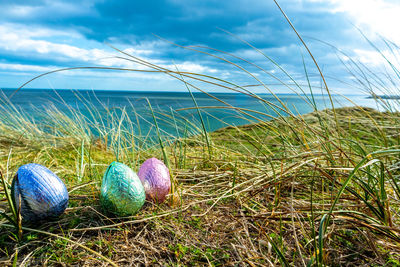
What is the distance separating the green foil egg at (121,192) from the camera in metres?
1.31

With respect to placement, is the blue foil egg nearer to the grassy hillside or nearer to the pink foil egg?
the grassy hillside

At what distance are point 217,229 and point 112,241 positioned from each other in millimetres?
512

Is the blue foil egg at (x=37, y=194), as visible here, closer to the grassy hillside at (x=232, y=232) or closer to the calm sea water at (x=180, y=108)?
the grassy hillside at (x=232, y=232)

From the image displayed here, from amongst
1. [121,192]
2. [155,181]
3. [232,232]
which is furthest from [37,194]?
[232,232]

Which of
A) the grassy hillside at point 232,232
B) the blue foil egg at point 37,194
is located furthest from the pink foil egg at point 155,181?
the blue foil egg at point 37,194

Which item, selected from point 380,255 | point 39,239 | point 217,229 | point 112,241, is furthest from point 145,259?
point 380,255

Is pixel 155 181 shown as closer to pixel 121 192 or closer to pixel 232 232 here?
pixel 121 192

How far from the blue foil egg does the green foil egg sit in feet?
0.76

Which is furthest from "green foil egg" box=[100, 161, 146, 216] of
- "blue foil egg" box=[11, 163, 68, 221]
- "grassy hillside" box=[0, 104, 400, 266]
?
"blue foil egg" box=[11, 163, 68, 221]

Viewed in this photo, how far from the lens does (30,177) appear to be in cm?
130

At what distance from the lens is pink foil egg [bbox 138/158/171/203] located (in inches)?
60.2

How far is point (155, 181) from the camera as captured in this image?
153 centimetres

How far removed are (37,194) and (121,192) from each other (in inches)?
15.9

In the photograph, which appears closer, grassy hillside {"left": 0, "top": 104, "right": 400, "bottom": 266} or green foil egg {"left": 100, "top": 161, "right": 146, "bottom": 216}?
grassy hillside {"left": 0, "top": 104, "right": 400, "bottom": 266}
